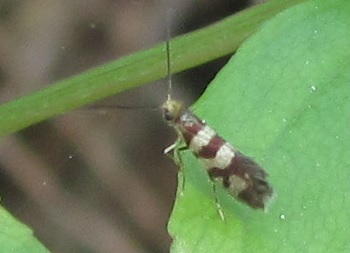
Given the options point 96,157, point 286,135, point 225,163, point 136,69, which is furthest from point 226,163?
point 96,157

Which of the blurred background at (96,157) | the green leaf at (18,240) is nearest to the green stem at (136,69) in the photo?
the green leaf at (18,240)

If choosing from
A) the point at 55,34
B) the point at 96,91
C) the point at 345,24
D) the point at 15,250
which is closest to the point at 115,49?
the point at 55,34

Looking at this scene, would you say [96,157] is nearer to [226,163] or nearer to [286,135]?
[226,163]

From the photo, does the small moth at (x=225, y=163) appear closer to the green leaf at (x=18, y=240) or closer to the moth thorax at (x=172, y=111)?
the moth thorax at (x=172, y=111)

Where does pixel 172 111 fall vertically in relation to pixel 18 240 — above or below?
below

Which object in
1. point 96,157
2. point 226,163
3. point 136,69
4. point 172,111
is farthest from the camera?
point 96,157

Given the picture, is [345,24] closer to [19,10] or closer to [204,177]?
[204,177]

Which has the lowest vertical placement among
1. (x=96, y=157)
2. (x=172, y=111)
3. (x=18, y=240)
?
(x=96, y=157)
